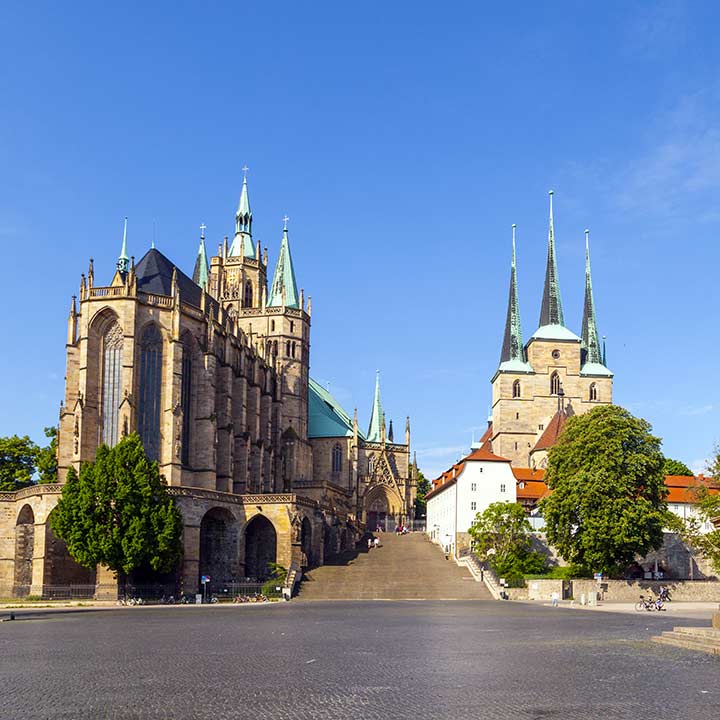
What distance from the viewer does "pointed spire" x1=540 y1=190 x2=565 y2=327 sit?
12281 cm

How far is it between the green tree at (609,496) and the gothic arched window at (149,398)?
26.8m

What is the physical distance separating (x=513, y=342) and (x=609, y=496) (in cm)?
5839

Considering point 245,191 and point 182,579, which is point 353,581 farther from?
point 245,191

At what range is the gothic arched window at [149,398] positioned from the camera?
71500mm

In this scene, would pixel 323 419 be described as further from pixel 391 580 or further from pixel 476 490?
pixel 391 580

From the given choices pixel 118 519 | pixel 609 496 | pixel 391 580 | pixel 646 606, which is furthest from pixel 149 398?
pixel 646 606

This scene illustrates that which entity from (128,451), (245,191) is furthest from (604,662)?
(245,191)

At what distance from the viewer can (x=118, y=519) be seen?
2359 inches

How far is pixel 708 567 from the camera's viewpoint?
78.9m

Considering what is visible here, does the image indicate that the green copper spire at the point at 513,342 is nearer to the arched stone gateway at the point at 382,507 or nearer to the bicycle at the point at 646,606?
the arched stone gateway at the point at 382,507

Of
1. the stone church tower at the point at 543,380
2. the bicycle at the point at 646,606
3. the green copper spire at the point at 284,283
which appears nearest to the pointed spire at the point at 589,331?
the stone church tower at the point at 543,380

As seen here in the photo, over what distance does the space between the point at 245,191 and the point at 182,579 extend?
71.5m

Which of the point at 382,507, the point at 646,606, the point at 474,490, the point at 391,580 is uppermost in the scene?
the point at 474,490

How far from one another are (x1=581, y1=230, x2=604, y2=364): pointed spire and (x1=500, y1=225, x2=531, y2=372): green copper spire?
7476 mm
